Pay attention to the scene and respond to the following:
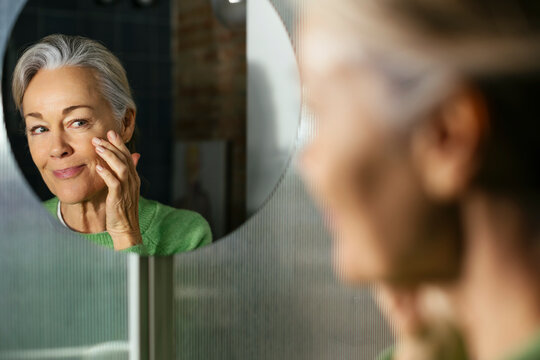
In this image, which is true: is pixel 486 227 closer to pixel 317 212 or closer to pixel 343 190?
pixel 343 190

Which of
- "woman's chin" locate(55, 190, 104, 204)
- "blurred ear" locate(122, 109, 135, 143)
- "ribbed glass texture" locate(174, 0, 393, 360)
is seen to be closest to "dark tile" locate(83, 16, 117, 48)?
"blurred ear" locate(122, 109, 135, 143)

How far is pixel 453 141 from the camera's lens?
0.99ft

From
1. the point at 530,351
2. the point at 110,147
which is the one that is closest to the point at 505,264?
the point at 530,351

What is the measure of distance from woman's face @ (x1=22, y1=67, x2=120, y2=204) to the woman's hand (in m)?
0.01

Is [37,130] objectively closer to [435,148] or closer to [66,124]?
[66,124]

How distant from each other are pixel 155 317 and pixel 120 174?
27 cm

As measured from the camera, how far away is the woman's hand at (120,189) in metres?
1.04

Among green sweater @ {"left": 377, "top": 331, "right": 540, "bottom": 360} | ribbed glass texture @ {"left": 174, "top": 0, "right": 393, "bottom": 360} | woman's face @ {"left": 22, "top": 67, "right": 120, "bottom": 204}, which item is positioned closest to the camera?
green sweater @ {"left": 377, "top": 331, "right": 540, "bottom": 360}

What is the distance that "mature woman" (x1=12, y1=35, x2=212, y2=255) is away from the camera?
103 centimetres

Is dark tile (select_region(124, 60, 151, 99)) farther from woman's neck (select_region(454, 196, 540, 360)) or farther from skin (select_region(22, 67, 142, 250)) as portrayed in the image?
woman's neck (select_region(454, 196, 540, 360))

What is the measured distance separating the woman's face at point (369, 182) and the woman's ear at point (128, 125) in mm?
783

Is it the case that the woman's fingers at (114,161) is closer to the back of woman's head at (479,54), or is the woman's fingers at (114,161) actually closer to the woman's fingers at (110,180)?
the woman's fingers at (110,180)

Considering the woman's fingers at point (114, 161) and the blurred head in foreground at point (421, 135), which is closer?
the blurred head in foreground at point (421, 135)

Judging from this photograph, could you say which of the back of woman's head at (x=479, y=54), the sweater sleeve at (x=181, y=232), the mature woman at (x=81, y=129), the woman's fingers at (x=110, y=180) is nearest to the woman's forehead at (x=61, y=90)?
the mature woman at (x=81, y=129)
